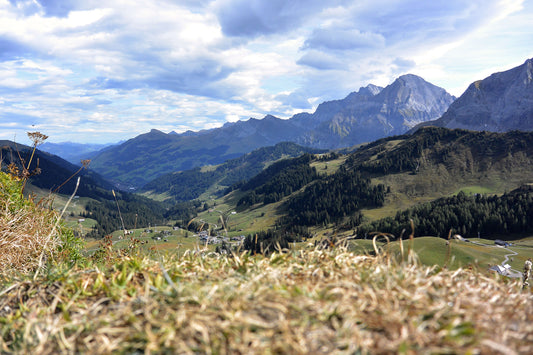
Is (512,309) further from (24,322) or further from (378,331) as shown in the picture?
(24,322)

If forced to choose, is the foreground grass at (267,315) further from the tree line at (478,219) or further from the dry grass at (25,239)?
the tree line at (478,219)

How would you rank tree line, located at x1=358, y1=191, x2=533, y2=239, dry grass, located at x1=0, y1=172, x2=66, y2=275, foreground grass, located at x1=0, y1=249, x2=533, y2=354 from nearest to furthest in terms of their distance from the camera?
foreground grass, located at x1=0, y1=249, x2=533, y2=354
dry grass, located at x1=0, y1=172, x2=66, y2=275
tree line, located at x1=358, y1=191, x2=533, y2=239

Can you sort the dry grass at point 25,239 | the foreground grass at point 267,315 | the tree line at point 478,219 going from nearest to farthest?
the foreground grass at point 267,315 < the dry grass at point 25,239 < the tree line at point 478,219

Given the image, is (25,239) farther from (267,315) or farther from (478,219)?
(478,219)

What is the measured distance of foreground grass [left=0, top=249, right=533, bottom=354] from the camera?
285cm

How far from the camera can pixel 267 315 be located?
329 cm

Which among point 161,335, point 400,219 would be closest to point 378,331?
point 161,335

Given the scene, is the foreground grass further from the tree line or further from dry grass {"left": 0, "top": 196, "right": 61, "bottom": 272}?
the tree line

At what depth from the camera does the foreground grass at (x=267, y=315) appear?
112 inches

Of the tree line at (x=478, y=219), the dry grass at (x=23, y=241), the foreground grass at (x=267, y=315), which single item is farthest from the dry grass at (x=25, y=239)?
the tree line at (x=478, y=219)

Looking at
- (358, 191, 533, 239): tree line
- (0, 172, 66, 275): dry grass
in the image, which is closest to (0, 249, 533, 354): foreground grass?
(0, 172, 66, 275): dry grass

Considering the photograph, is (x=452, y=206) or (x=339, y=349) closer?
(x=339, y=349)

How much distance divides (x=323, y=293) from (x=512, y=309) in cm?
231

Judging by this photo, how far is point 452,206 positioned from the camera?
170 metres
